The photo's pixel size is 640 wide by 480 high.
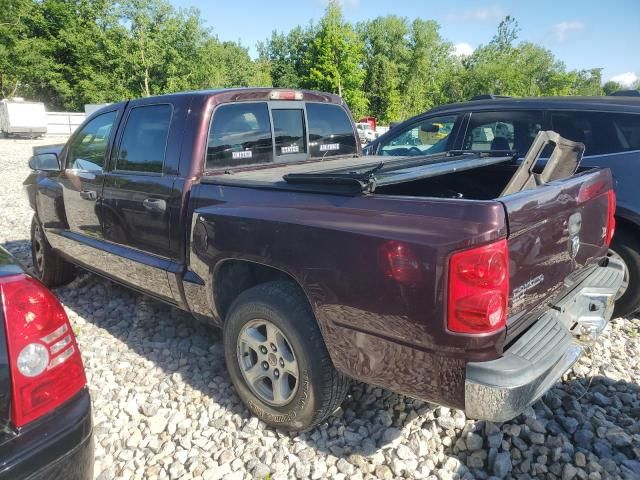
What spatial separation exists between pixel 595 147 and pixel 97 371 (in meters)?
4.41

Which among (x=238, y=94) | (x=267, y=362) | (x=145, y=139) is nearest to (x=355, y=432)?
(x=267, y=362)

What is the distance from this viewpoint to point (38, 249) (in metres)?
4.98

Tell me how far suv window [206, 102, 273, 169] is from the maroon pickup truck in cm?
1

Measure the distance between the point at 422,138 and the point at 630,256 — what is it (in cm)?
254

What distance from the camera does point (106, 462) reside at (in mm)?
2492

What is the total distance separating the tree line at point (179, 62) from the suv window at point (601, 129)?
136 ft

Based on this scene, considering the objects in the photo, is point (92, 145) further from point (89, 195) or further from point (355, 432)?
point (355, 432)

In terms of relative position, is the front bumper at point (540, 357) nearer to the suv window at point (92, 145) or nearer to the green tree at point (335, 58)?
the suv window at point (92, 145)

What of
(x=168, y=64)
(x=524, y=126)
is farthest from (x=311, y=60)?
(x=524, y=126)

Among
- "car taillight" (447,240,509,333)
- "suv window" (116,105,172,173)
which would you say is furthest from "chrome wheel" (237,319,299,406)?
"suv window" (116,105,172,173)

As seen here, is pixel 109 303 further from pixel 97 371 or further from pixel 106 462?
pixel 106 462

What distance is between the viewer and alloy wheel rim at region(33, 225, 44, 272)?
188 inches

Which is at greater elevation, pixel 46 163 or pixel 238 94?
pixel 238 94

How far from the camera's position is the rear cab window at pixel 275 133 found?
3137 mm
